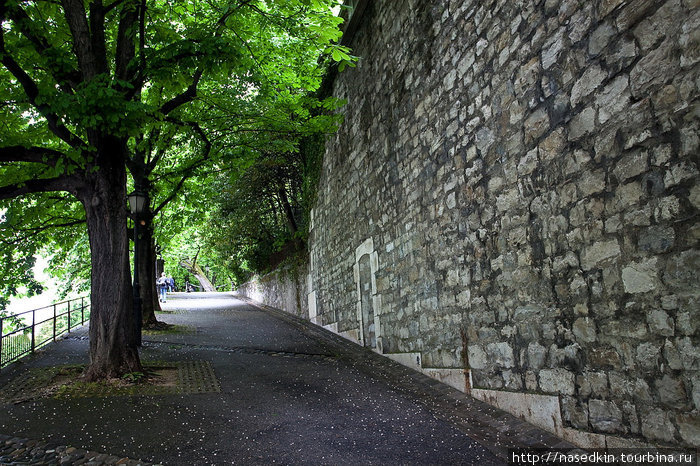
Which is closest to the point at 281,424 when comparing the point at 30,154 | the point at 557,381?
the point at 557,381

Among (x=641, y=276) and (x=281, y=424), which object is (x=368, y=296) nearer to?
(x=281, y=424)

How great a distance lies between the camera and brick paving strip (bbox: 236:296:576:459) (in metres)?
3.92

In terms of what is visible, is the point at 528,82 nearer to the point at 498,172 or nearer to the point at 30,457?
the point at 498,172

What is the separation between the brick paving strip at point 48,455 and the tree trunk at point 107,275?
2.17 m

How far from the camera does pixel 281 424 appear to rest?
4613mm

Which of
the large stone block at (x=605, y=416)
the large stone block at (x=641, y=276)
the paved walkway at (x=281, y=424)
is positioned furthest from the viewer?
the paved walkway at (x=281, y=424)

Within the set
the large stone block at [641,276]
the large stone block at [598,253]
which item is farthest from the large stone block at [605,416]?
the large stone block at [598,253]

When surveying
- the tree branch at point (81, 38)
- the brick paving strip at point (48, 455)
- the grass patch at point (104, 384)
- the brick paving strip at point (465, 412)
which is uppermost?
the tree branch at point (81, 38)

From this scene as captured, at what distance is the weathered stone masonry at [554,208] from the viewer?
9.45ft

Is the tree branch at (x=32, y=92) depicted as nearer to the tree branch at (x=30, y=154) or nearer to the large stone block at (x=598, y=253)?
the tree branch at (x=30, y=154)

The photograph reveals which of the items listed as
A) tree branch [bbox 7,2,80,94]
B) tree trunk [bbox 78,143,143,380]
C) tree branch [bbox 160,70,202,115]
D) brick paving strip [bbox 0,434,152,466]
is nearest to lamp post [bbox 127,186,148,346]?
tree trunk [bbox 78,143,143,380]

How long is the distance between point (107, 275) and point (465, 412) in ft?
16.4

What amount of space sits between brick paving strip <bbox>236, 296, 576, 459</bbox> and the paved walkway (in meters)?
0.01

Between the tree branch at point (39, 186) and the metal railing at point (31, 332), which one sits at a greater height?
the tree branch at point (39, 186)
